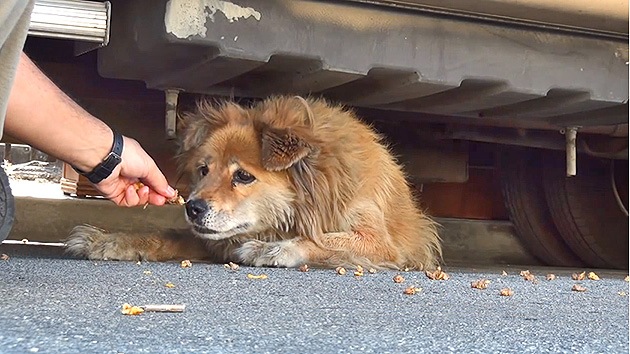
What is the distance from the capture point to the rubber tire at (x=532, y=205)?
13.4 ft

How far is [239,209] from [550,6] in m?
1.24

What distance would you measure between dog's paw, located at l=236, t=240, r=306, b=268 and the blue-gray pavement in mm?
504

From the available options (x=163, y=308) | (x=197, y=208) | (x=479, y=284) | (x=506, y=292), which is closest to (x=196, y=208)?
(x=197, y=208)

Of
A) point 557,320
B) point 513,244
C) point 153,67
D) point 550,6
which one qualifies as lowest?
point 513,244

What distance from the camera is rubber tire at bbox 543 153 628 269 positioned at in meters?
3.92

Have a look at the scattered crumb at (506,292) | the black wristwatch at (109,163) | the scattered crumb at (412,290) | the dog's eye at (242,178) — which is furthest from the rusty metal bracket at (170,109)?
the scattered crumb at (506,292)

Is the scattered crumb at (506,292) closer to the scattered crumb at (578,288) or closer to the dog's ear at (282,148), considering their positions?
the scattered crumb at (578,288)

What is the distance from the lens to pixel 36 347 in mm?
1021

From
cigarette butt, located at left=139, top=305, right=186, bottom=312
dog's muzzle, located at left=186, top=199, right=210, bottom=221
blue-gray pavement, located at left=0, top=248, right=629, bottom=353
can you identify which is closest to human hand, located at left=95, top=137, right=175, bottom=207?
blue-gray pavement, located at left=0, top=248, right=629, bottom=353

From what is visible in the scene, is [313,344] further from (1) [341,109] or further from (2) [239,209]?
(1) [341,109]

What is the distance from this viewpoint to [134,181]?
6.58ft

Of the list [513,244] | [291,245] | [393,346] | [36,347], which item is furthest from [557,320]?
[513,244]

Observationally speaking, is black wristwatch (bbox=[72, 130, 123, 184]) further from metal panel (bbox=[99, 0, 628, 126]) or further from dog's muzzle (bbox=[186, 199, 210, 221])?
dog's muzzle (bbox=[186, 199, 210, 221])

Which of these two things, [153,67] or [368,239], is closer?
[153,67]
